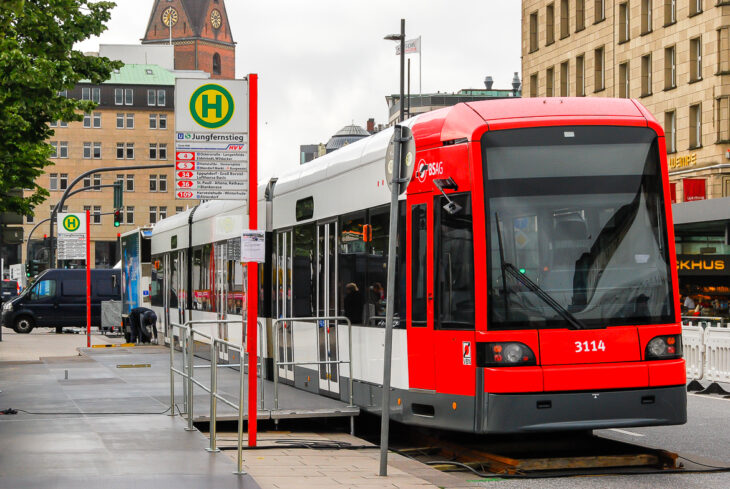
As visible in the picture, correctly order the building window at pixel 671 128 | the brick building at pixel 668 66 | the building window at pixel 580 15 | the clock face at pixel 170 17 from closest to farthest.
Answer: the brick building at pixel 668 66 < the building window at pixel 671 128 < the building window at pixel 580 15 < the clock face at pixel 170 17

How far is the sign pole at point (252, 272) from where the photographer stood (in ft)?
38.2

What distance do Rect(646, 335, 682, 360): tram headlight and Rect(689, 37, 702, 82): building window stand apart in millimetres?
45899

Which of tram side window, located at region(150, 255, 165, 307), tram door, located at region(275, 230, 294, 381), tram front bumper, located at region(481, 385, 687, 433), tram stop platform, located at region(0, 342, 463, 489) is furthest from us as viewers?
tram side window, located at region(150, 255, 165, 307)

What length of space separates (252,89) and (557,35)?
5952cm

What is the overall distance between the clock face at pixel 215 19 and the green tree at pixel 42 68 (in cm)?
14750

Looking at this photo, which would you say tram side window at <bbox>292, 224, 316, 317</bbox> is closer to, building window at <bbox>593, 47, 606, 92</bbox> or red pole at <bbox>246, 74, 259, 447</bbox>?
red pole at <bbox>246, 74, 259, 447</bbox>

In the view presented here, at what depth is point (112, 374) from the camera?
2158 centimetres

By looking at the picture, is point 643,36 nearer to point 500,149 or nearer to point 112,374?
point 112,374

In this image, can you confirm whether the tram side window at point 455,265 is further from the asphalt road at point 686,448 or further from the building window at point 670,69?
the building window at point 670,69

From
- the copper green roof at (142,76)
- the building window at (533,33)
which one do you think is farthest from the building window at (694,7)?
the copper green roof at (142,76)

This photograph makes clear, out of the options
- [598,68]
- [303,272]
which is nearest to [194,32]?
[598,68]

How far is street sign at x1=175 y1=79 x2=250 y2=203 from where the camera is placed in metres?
11.8

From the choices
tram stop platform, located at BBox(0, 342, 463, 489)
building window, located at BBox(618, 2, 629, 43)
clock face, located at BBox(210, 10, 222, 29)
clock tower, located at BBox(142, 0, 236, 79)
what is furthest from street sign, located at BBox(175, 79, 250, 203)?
clock face, located at BBox(210, 10, 222, 29)

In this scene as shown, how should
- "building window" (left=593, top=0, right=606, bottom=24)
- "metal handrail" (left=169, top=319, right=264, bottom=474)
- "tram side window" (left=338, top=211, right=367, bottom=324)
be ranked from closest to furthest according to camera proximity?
1. "metal handrail" (left=169, top=319, right=264, bottom=474)
2. "tram side window" (left=338, top=211, right=367, bottom=324)
3. "building window" (left=593, top=0, right=606, bottom=24)
